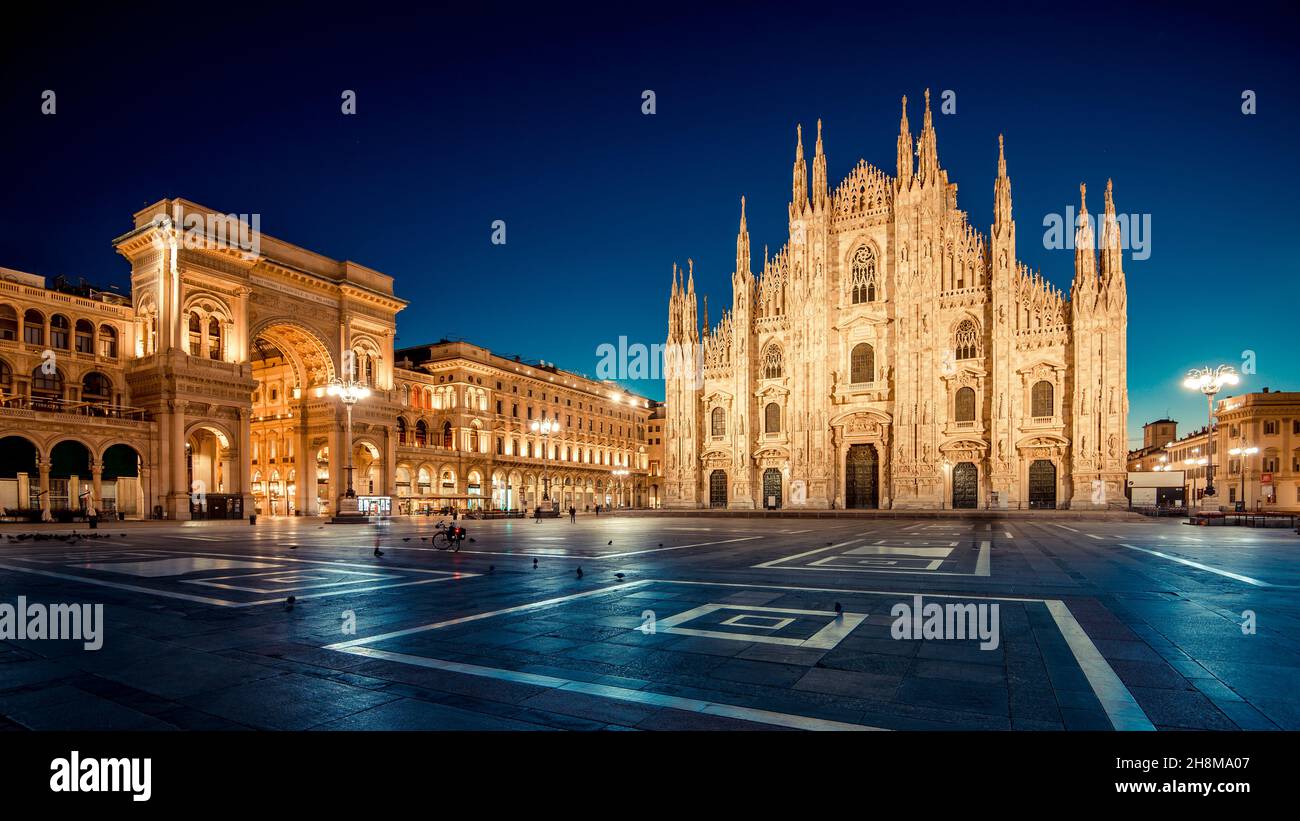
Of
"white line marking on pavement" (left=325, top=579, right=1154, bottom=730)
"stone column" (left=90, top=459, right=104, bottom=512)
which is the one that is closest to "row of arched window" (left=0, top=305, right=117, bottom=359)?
"stone column" (left=90, top=459, right=104, bottom=512)

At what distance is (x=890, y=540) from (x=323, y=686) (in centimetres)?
1988

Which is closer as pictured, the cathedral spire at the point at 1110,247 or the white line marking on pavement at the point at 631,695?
the white line marking on pavement at the point at 631,695

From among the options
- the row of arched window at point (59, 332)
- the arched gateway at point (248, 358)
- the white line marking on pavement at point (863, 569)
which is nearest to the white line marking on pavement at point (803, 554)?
the white line marking on pavement at point (863, 569)

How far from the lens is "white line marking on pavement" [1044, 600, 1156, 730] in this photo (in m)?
4.14

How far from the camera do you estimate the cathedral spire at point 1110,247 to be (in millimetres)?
42812

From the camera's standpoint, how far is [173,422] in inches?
1761

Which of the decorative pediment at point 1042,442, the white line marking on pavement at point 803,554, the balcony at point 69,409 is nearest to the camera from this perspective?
the white line marking on pavement at point 803,554

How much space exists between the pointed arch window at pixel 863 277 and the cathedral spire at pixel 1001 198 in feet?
27.8

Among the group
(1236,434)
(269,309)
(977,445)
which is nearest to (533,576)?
(977,445)

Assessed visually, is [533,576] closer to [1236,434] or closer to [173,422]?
[173,422]

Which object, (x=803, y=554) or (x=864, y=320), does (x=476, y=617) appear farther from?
(x=864, y=320)

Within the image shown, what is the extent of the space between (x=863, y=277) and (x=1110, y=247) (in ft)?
51.3

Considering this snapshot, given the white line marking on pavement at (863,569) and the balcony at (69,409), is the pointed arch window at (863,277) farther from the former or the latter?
the balcony at (69,409)

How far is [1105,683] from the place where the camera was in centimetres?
496
